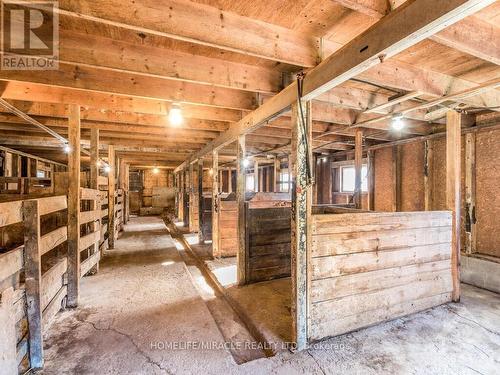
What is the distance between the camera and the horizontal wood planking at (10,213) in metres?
1.66

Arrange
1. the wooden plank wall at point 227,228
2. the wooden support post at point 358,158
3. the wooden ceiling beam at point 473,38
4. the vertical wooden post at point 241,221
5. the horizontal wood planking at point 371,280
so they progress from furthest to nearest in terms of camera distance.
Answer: the wooden plank wall at point 227,228, the wooden support post at point 358,158, the vertical wooden post at point 241,221, the horizontal wood planking at point 371,280, the wooden ceiling beam at point 473,38

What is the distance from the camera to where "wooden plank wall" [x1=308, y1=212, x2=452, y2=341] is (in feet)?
7.59

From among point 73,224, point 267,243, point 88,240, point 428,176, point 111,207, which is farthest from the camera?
point 111,207

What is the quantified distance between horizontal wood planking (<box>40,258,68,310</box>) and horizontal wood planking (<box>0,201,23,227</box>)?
0.81 m

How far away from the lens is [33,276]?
1.97 meters

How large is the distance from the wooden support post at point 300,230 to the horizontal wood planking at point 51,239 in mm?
2258

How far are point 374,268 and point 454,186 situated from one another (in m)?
1.65

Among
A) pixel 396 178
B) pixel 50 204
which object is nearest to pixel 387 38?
pixel 50 204

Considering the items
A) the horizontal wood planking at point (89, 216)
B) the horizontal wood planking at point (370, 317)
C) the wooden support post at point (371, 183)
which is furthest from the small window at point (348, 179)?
the horizontal wood planking at point (89, 216)

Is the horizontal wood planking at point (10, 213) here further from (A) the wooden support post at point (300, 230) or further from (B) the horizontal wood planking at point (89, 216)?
(A) the wooden support post at point (300, 230)

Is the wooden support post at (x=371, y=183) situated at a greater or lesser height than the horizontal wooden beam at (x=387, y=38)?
lesser

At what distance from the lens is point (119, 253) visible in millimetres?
5297

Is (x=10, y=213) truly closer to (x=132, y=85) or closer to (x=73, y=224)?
(x=73, y=224)

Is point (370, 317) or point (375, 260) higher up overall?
point (375, 260)
